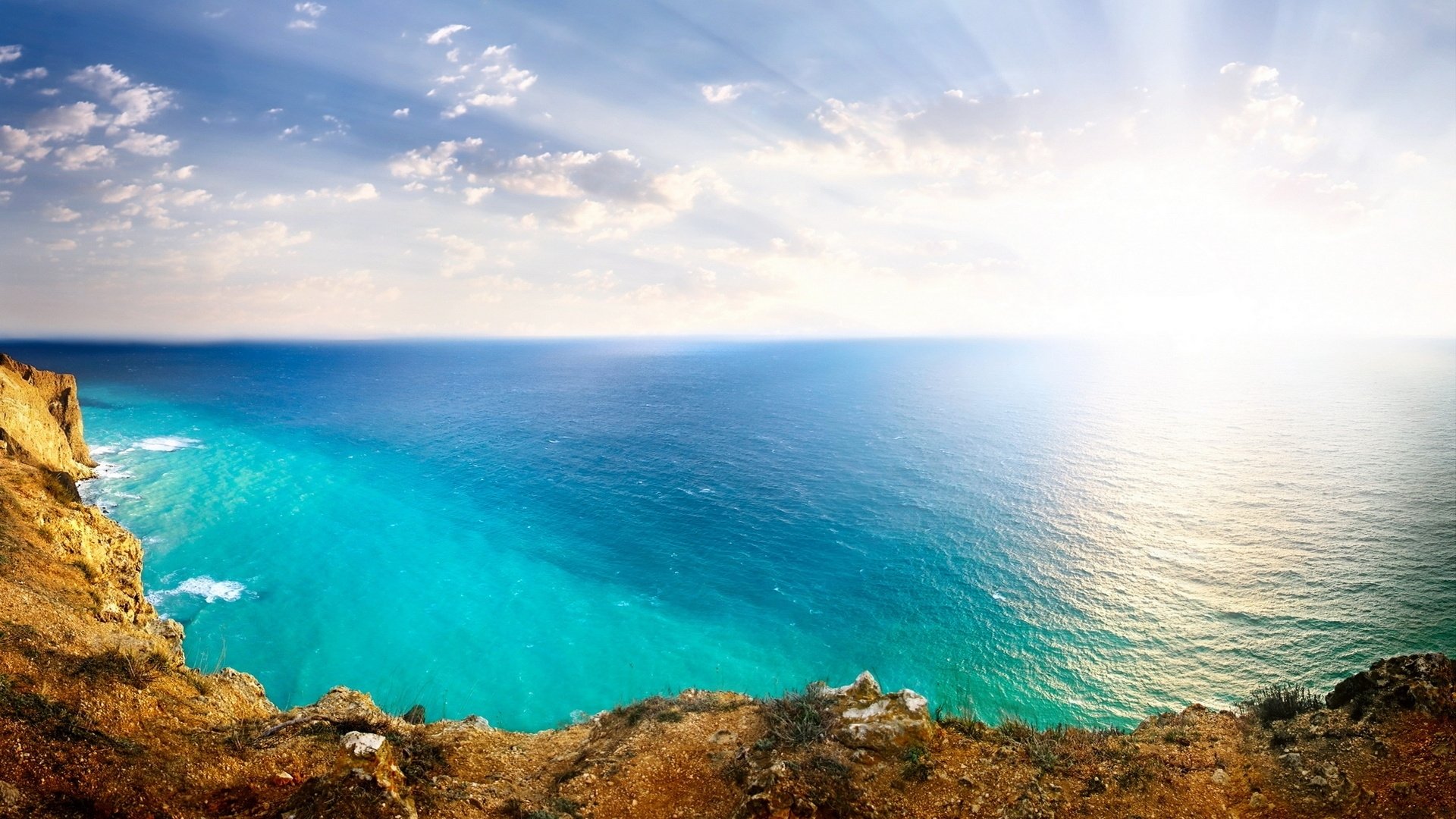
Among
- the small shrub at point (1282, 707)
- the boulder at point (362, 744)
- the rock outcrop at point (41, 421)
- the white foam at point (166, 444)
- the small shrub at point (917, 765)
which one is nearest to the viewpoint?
the boulder at point (362, 744)

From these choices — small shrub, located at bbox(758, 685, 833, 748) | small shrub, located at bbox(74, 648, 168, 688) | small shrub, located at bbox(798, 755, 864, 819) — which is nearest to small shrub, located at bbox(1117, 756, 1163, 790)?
small shrub, located at bbox(798, 755, 864, 819)

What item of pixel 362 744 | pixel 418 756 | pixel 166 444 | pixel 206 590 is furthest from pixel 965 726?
pixel 166 444

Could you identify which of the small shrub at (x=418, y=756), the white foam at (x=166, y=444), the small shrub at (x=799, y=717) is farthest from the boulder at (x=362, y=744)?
the white foam at (x=166, y=444)

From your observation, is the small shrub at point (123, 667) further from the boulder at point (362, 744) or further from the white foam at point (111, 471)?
the white foam at point (111, 471)

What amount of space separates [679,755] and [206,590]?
5208cm

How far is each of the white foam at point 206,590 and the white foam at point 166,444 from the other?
57794mm

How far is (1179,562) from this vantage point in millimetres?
55156

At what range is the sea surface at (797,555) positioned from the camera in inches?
1597

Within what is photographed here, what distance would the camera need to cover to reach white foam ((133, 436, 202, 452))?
282ft

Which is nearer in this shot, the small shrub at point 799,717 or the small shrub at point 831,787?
the small shrub at point 831,787

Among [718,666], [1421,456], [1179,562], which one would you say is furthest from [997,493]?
[1421,456]

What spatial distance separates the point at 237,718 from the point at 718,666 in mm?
30959

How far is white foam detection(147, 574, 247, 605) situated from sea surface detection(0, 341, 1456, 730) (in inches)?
12.2

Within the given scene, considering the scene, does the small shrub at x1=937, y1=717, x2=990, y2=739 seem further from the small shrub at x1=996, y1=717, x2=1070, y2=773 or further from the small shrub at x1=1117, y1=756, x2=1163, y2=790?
the small shrub at x1=1117, y1=756, x2=1163, y2=790
